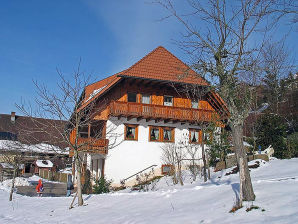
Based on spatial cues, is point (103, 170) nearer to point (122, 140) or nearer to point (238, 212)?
point (122, 140)

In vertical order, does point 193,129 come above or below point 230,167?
above

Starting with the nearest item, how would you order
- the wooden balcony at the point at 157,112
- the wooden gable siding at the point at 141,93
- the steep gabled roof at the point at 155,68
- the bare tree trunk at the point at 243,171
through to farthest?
the bare tree trunk at the point at 243,171 → the wooden balcony at the point at 157,112 → the steep gabled roof at the point at 155,68 → the wooden gable siding at the point at 141,93

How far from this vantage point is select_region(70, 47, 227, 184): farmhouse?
23.1 metres

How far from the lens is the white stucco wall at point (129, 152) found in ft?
76.3

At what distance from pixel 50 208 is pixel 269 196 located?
10175 millimetres

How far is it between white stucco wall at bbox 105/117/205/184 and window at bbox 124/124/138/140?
23cm

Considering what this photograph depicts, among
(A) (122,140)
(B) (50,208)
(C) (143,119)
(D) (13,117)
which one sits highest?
(D) (13,117)

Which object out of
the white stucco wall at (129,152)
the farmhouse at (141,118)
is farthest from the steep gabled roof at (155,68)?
the white stucco wall at (129,152)

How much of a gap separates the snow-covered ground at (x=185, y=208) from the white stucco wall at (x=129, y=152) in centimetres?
829

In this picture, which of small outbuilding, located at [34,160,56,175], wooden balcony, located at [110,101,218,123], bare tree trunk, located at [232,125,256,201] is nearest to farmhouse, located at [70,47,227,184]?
wooden balcony, located at [110,101,218,123]

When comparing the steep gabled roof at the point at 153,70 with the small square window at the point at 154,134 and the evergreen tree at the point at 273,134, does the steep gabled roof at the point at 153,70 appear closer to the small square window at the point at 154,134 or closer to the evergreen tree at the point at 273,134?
the small square window at the point at 154,134

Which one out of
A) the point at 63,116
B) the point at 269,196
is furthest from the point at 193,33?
the point at 63,116

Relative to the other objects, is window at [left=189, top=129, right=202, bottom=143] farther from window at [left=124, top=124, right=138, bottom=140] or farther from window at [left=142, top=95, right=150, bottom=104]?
window at [left=124, top=124, right=138, bottom=140]

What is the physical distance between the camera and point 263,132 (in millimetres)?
22172
